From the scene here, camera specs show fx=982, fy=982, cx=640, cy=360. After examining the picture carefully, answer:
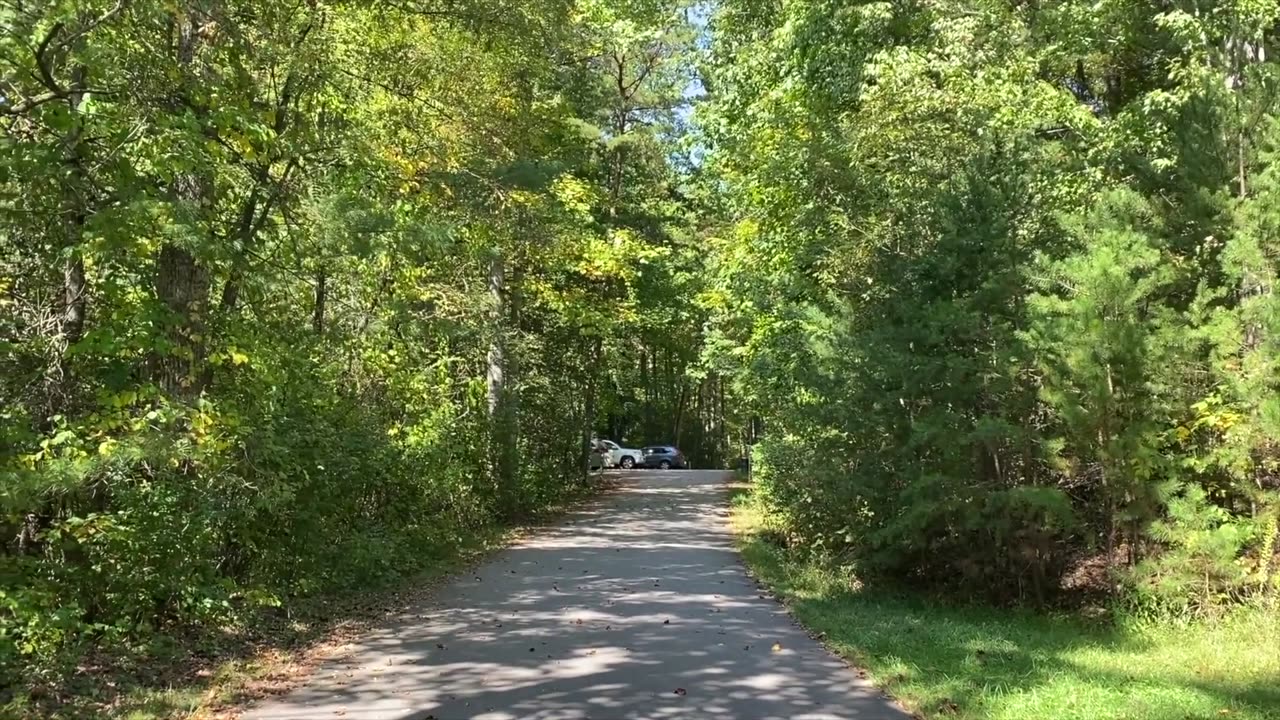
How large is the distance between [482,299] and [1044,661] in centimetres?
1260

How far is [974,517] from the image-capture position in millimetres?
10078

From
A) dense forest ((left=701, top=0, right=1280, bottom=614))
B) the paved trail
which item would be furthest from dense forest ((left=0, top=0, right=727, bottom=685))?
dense forest ((left=701, top=0, right=1280, bottom=614))

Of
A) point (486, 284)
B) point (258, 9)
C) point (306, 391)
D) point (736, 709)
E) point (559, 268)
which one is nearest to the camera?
point (736, 709)

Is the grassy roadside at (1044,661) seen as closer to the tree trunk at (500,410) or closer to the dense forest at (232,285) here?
the dense forest at (232,285)

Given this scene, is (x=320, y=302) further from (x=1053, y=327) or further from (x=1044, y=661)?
(x=1044, y=661)

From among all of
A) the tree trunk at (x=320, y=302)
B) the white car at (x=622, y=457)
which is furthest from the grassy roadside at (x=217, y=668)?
the white car at (x=622, y=457)

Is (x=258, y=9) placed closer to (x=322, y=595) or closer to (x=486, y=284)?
(x=322, y=595)

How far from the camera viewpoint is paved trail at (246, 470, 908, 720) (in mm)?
6621

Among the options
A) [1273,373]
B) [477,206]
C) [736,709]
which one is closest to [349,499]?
[477,206]

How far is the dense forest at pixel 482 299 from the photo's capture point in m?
7.61

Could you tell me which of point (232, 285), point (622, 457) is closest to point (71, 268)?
point (232, 285)

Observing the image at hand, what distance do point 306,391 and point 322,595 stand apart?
2.32m

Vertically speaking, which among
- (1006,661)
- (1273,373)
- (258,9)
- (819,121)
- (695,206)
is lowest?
(1006,661)

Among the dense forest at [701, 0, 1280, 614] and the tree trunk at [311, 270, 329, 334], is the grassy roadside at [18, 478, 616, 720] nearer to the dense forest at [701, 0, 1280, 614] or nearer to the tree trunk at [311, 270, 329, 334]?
the tree trunk at [311, 270, 329, 334]
